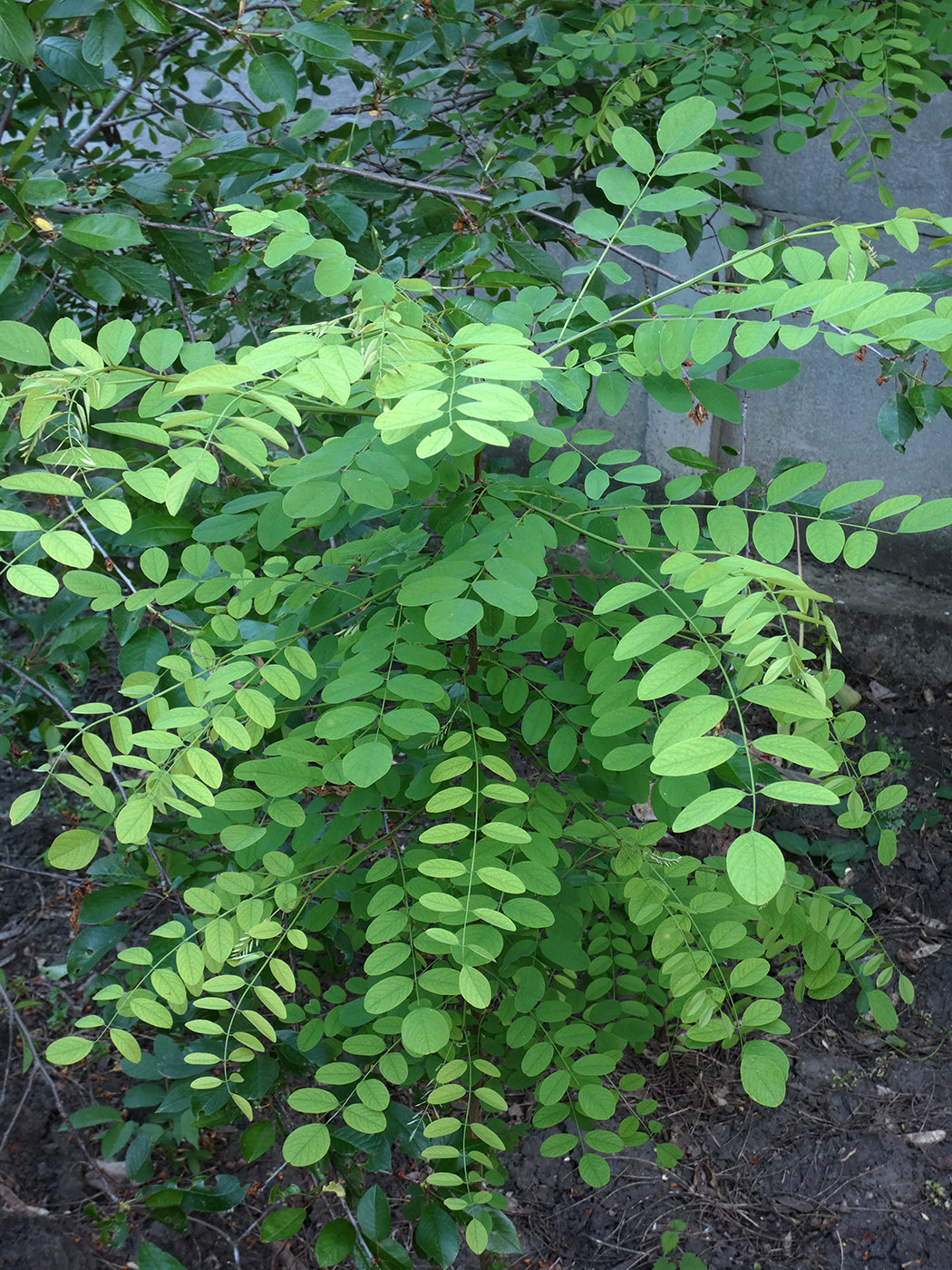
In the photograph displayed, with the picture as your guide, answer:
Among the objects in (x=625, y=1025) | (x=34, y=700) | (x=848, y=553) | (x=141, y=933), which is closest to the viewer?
(x=848, y=553)

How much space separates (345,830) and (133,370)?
66 cm

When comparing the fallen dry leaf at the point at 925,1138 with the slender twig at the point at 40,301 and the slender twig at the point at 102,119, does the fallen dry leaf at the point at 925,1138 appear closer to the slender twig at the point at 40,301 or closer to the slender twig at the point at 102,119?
the slender twig at the point at 40,301

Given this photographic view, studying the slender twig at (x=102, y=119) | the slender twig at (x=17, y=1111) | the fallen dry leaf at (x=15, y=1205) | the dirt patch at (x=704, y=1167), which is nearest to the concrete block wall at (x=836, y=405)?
the dirt patch at (x=704, y=1167)

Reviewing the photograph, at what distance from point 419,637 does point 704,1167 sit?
184 cm

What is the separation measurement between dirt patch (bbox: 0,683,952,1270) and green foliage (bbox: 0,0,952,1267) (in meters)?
0.26

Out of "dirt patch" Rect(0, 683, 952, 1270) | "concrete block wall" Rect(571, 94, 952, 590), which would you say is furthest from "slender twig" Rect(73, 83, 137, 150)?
"concrete block wall" Rect(571, 94, 952, 590)

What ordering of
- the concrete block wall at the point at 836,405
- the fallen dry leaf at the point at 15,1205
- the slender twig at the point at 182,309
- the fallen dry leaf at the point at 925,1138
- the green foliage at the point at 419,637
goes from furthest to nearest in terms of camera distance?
the concrete block wall at the point at 836,405 < the fallen dry leaf at the point at 925,1138 < the fallen dry leaf at the point at 15,1205 < the slender twig at the point at 182,309 < the green foliage at the point at 419,637

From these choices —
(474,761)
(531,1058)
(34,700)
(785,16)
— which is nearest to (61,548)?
(474,761)

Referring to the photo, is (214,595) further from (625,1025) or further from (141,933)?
(141,933)

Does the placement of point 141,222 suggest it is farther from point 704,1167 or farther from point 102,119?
point 704,1167

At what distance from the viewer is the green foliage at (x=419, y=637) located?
0.87 meters

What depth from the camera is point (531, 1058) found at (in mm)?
1305

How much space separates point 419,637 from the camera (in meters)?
1.11

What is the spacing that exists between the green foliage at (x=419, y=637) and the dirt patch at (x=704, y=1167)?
10.4 inches
